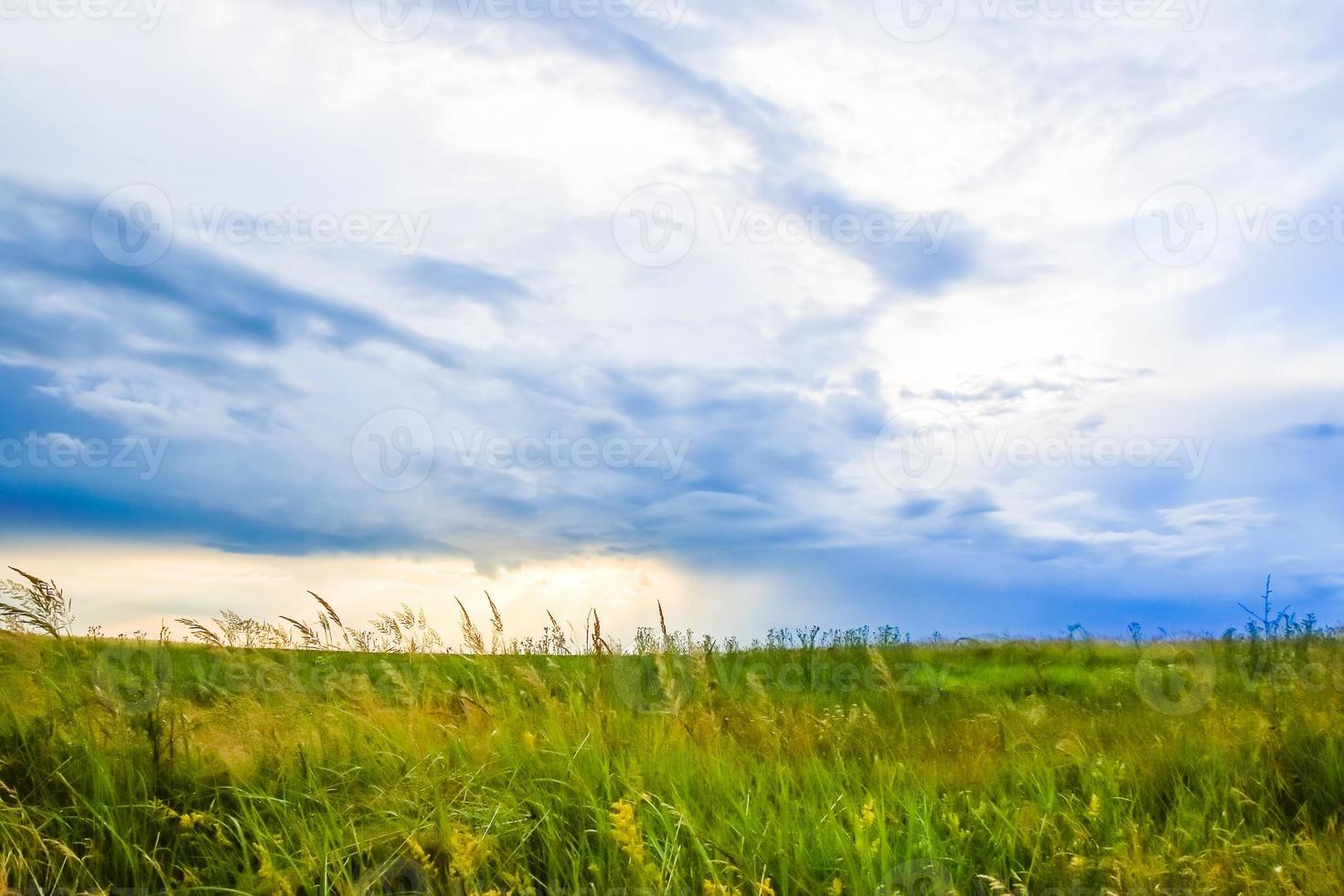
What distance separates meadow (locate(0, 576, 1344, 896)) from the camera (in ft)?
12.7

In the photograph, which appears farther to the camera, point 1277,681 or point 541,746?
point 1277,681

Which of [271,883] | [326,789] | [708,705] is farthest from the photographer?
[708,705]

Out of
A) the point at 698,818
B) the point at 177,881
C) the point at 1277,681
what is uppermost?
the point at 1277,681

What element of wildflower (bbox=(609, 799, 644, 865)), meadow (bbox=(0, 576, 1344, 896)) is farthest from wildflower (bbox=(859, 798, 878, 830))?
wildflower (bbox=(609, 799, 644, 865))

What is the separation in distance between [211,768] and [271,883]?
143cm

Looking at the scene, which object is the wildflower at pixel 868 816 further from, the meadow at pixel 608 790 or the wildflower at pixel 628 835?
the wildflower at pixel 628 835

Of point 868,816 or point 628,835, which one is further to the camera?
point 868,816

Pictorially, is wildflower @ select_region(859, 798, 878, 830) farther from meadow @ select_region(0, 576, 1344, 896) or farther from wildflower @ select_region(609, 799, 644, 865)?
wildflower @ select_region(609, 799, 644, 865)

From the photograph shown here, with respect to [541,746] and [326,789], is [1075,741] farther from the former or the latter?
[326,789]

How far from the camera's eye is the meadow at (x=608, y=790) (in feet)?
12.7

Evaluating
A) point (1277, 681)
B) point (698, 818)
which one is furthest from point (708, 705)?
point (1277, 681)

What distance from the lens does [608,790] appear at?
4312 millimetres

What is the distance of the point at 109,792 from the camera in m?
4.62

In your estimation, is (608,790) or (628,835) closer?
(628,835)
